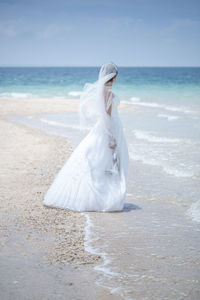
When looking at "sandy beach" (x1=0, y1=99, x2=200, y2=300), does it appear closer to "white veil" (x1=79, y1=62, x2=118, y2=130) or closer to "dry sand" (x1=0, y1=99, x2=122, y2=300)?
"dry sand" (x1=0, y1=99, x2=122, y2=300)

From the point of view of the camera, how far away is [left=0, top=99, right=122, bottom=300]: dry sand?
338 cm

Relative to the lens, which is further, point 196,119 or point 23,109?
point 23,109

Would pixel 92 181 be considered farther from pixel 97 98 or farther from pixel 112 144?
pixel 97 98

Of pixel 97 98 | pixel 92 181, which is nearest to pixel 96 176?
pixel 92 181

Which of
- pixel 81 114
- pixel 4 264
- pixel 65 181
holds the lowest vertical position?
pixel 4 264

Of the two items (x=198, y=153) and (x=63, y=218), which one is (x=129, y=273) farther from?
(x=198, y=153)

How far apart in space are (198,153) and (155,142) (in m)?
1.72

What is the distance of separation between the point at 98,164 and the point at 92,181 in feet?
0.86

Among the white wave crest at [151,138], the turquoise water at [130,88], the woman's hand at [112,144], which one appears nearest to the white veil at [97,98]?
the woman's hand at [112,144]

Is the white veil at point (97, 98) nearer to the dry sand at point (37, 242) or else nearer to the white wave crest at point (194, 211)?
the dry sand at point (37, 242)

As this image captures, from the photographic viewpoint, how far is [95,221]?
511cm

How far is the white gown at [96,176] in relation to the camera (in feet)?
17.8

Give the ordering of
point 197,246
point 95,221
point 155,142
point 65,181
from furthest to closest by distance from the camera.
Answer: point 155,142, point 65,181, point 95,221, point 197,246

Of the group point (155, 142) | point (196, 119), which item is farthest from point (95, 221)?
point (196, 119)
